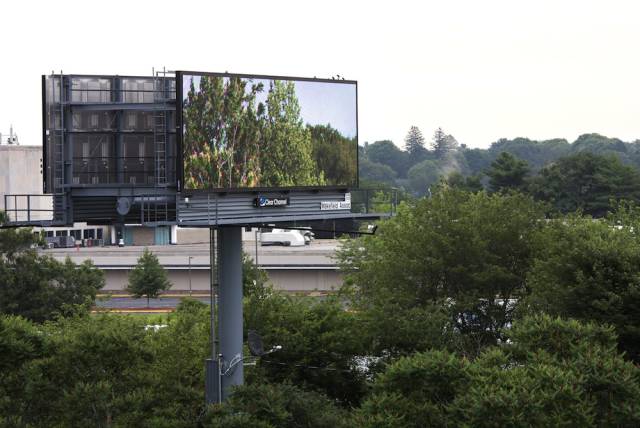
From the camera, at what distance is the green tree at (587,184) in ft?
431

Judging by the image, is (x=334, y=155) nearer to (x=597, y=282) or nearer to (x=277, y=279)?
(x=597, y=282)

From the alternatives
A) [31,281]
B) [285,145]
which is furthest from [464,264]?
[31,281]

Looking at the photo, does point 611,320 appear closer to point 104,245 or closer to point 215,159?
point 215,159

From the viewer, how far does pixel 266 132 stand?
110ft

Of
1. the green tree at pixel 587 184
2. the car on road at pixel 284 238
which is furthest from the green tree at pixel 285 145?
the green tree at pixel 587 184

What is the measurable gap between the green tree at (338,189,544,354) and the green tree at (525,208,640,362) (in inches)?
208

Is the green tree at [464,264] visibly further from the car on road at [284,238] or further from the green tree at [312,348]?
the car on road at [284,238]

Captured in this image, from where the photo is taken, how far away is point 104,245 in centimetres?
11488

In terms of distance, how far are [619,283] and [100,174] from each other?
16871mm

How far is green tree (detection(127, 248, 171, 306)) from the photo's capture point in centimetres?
7950

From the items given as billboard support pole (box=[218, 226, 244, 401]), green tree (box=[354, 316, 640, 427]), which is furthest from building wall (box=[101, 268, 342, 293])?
green tree (box=[354, 316, 640, 427])

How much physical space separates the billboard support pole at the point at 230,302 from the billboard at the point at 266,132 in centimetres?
159

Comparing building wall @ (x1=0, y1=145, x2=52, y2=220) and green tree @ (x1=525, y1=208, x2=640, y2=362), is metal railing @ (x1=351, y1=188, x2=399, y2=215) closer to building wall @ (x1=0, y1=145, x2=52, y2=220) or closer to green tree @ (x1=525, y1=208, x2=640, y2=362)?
green tree @ (x1=525, y1=208, x2=640, y2=362)

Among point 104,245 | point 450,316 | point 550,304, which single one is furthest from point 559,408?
point 104,245
